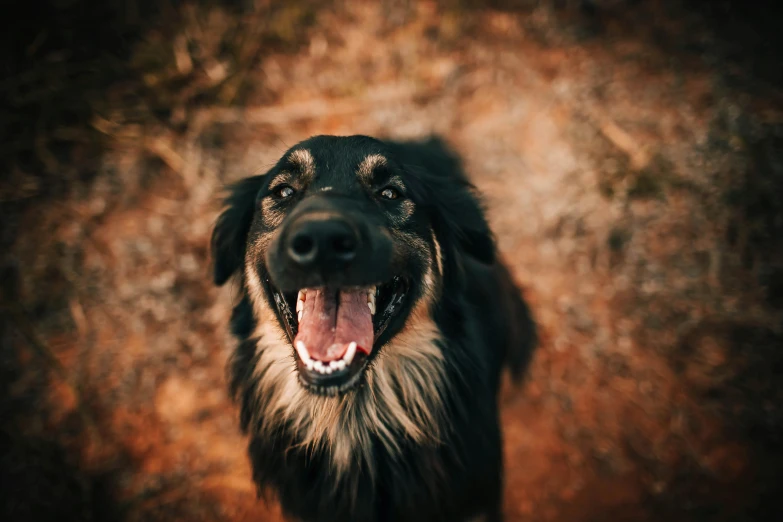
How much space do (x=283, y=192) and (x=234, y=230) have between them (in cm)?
46

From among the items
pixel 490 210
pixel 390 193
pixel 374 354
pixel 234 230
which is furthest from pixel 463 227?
pixel 490 210

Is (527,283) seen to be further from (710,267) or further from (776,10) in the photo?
(776,10)

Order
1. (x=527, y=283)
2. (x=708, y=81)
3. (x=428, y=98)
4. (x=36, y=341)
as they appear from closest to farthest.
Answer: (x=36, y=341), (x=527, y=283), (x=708, y=81), (x=428, y=98)

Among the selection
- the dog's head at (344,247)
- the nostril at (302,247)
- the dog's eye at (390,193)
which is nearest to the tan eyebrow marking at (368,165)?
the dog's head at (344,247)

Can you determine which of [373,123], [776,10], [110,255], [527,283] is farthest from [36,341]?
[776,10]

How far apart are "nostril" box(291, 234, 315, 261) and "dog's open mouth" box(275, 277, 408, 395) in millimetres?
380

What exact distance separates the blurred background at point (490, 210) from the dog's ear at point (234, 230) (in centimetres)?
133

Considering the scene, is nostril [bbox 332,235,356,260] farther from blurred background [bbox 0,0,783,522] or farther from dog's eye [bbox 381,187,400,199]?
blurred background [bbox 0,0,783,522]

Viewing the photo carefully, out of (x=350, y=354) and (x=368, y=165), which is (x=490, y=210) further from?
(x=350, y=354)

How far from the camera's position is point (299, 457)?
7.45 feet

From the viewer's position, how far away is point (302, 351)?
6.03ft

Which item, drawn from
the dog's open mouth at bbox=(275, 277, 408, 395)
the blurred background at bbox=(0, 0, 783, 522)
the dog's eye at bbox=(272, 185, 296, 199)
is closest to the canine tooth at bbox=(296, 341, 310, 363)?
the dog's open mouth at bbox=(275, 277, 408, 395)

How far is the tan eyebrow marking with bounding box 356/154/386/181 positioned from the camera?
2.13 m

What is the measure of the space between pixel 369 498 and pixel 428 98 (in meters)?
4.07
